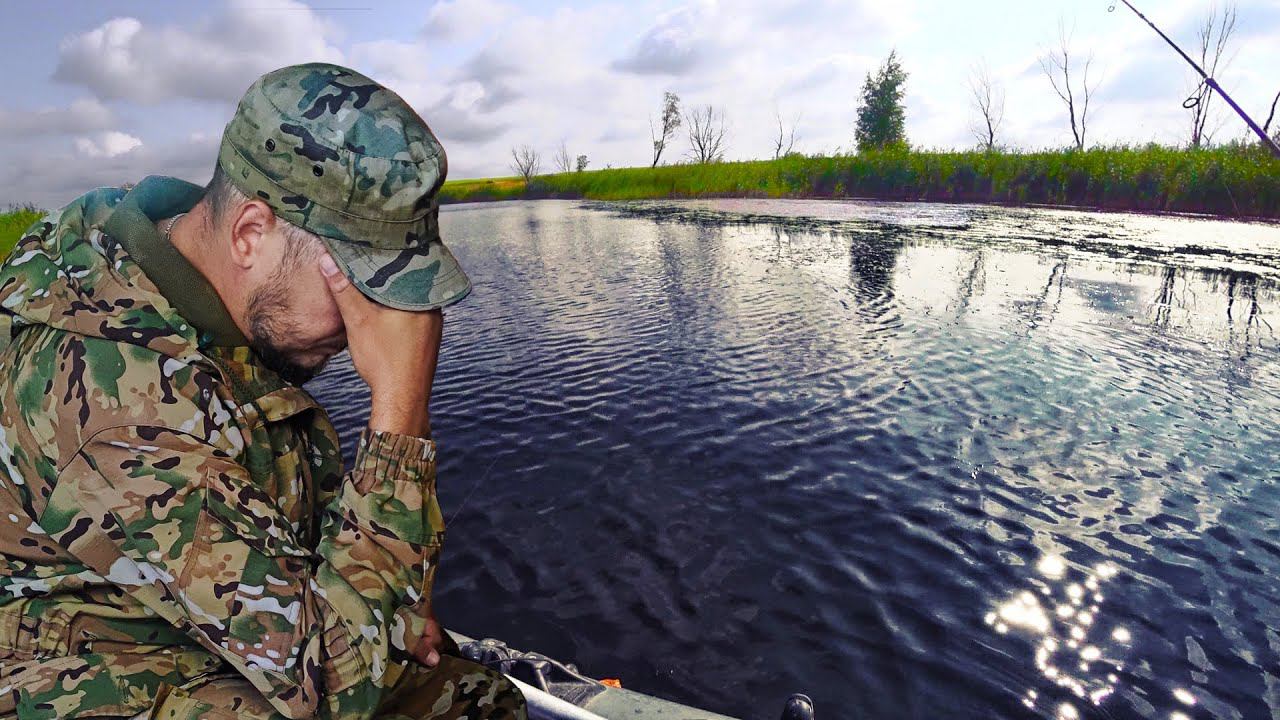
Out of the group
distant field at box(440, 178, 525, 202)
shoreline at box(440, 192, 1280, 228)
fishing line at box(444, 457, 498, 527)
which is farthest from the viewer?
distant field at box(440, 178, 525, 202)

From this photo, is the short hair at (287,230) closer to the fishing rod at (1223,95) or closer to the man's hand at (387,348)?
the man's hand at (387,348)

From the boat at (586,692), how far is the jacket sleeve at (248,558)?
5.21 feet

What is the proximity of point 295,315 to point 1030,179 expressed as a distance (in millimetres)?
39498

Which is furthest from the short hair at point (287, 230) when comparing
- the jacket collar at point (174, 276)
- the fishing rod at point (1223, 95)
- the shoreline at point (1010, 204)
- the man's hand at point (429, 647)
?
the shoreline at point (1010, 204)

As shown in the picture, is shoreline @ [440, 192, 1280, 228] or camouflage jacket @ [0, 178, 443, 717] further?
shoreline @ [440, 192, 1280, 228]

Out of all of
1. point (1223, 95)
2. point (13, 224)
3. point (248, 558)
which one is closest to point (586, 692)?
point (248, 558)

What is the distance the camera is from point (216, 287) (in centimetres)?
171

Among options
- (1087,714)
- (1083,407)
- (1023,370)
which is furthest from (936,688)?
(1023,370)

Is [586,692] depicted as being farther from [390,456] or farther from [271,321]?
[271,321]

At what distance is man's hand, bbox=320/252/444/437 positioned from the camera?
5.40 feet

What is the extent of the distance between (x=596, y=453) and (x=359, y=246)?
5.82 m

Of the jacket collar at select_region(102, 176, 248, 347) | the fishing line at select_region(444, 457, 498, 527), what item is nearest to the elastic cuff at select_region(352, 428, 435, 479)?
the jacket collar at select_region(102, 176, 248, 347)

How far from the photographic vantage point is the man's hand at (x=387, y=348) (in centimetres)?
165

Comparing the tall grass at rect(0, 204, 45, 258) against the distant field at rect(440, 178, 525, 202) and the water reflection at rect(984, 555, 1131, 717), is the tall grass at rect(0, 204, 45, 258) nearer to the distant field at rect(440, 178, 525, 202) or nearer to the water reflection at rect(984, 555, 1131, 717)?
the water reflection at rect(984, 555, 1131, 717)
